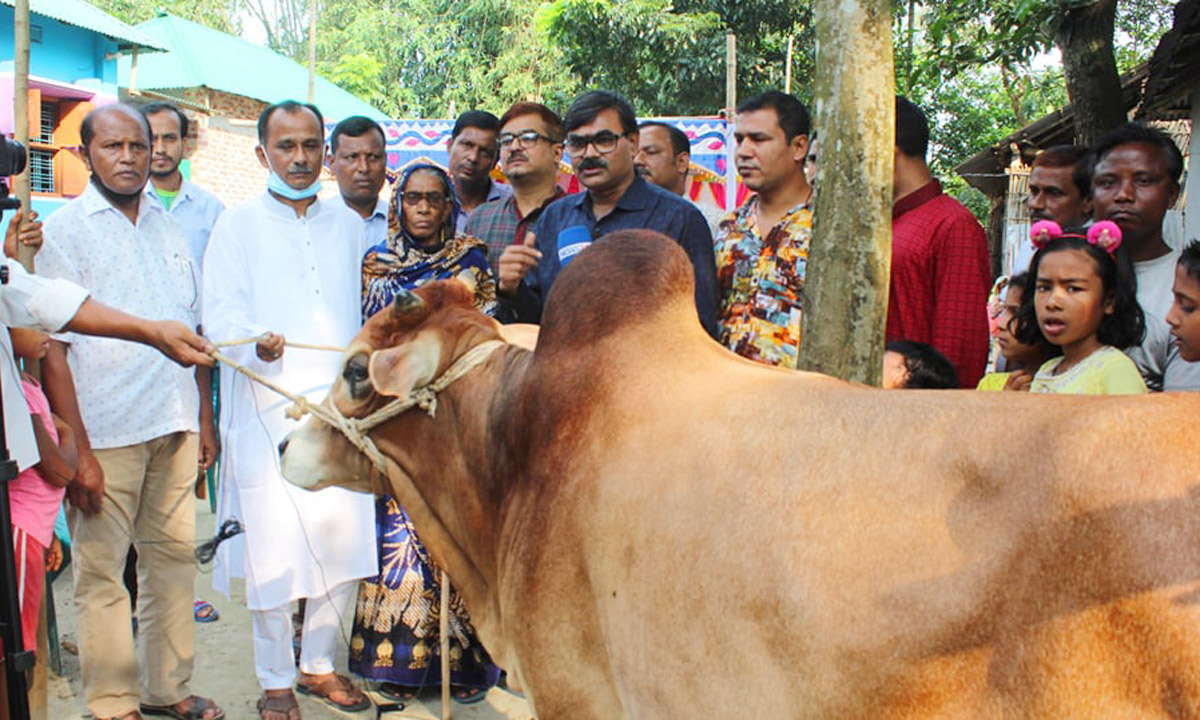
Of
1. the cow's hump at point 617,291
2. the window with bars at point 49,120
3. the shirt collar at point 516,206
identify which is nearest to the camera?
the cow's hump at point 617,291

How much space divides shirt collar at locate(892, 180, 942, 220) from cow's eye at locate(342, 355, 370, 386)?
234cm

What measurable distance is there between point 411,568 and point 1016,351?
2638 millimetres

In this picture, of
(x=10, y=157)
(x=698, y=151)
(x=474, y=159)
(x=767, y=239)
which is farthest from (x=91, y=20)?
(x=767, y=239)

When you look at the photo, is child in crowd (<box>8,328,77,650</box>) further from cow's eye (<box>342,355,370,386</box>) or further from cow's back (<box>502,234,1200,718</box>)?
cow's back (<box>502,234,1200,718</box>)

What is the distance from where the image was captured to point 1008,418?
153cm

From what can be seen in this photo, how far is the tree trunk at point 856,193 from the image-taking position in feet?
9.43

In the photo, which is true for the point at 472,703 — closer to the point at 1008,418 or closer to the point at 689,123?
the point at 1008,418

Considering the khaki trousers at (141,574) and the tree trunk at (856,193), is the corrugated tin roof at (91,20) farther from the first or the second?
the tree trunk at (856,193)

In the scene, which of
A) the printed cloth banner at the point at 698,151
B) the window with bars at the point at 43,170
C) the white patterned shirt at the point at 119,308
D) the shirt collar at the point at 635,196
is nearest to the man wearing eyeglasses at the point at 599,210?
the shirt collar at the point at 635,196

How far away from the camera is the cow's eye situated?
2650 millimetres

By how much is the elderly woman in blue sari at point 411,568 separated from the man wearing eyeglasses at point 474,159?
106 cm

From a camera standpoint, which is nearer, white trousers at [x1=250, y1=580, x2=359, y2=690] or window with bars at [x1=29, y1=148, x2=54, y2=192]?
white trousers at [x1=250, y1=580, x2=359, y2=690]

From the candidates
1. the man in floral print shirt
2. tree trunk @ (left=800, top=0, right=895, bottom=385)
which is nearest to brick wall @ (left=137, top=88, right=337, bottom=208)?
the man in floral print shirt

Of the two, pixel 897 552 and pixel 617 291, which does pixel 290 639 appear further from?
pixel 897 552
